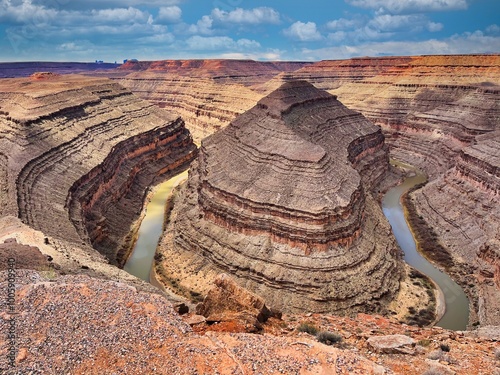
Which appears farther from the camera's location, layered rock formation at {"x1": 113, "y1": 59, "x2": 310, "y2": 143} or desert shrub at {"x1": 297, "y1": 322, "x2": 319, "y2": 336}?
layered rock formation at {"x1": 113, "y1": 59, "x2": 310, "y2": 143}

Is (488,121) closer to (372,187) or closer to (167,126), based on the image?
(372,187)

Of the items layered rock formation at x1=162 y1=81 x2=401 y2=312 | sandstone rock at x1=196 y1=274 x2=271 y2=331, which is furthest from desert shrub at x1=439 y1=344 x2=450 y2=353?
layered rock formation at x1=162 y1=81 x2=401 y2=312

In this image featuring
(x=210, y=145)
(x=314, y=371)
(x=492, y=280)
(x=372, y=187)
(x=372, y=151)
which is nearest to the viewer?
(x=314, y=371)

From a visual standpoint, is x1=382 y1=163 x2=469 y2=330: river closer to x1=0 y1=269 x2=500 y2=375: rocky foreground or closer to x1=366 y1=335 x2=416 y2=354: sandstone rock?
x1=0 y1=269 x2=500 y2=375: rocky foreground

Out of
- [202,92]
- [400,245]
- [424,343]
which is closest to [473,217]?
[400,245]

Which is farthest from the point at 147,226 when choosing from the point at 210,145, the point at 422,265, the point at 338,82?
the point at 338,82

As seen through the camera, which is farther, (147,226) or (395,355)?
(147,226)
